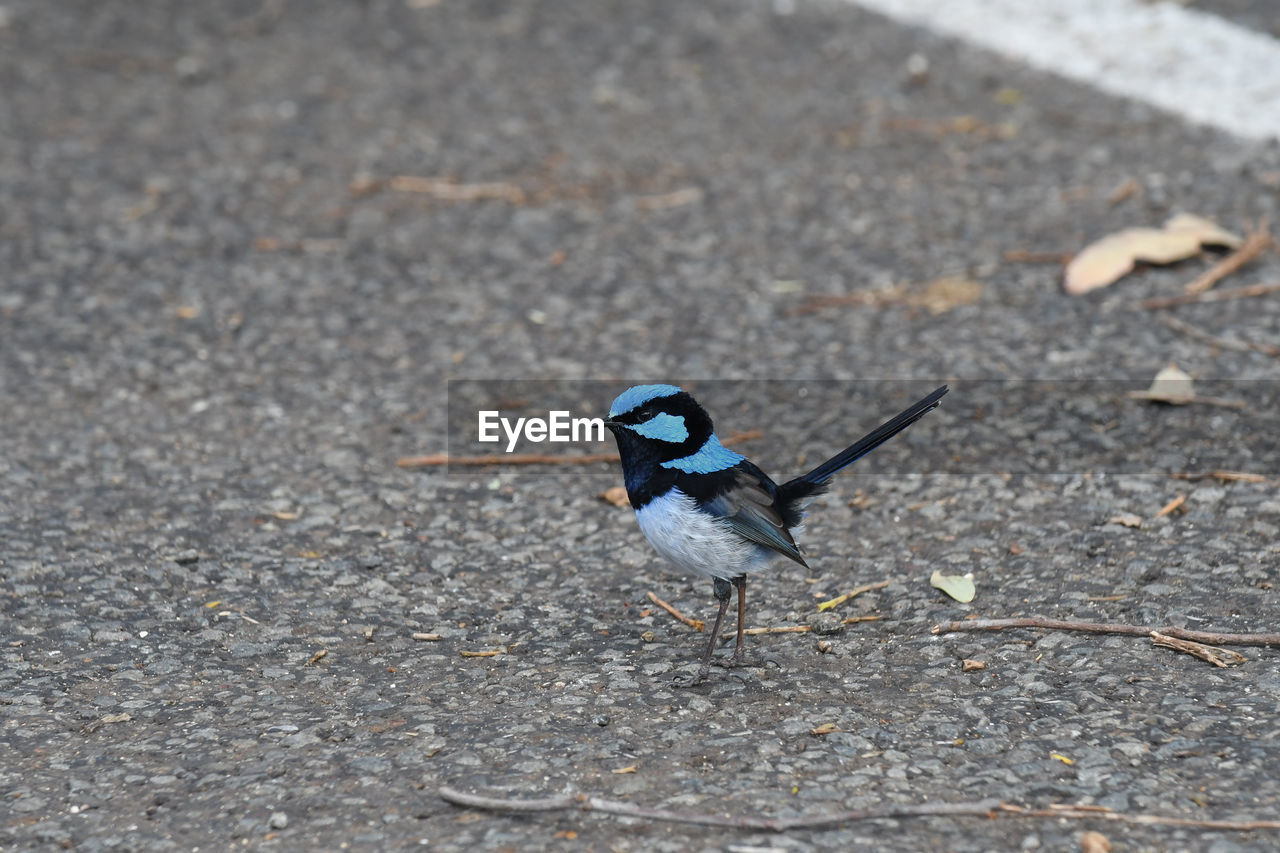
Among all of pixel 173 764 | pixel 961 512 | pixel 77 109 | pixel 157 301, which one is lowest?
pixel 173 764

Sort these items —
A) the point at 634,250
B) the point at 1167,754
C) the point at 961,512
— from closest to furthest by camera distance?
the point at 1167,754 < the point at 961,512 < the point at 634,250

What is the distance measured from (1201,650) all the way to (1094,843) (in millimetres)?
882

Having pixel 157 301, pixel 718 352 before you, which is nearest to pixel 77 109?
pixel 157 301

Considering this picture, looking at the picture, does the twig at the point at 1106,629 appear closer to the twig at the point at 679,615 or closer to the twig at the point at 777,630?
the twig at the point at 777,630

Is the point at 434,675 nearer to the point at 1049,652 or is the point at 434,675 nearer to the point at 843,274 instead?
the point at 1049,652

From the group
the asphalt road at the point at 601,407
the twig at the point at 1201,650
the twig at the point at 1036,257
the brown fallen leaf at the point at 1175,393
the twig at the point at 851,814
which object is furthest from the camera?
the twig at the point at 1036,257

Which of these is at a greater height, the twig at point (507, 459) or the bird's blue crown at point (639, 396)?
the bird's blue crown at point (639, 396)

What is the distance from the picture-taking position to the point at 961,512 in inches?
165

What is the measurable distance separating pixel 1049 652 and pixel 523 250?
3.27m

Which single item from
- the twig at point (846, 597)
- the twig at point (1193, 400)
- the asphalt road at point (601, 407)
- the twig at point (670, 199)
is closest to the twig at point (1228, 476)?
the asphalt road at point (601, 407)

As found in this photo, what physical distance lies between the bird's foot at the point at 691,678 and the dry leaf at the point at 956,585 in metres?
0.74

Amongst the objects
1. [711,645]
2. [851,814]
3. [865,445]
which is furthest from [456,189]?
[851,814]

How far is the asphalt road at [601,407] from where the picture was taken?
304 cm

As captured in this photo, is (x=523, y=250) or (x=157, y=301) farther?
(x=523, y=250)
